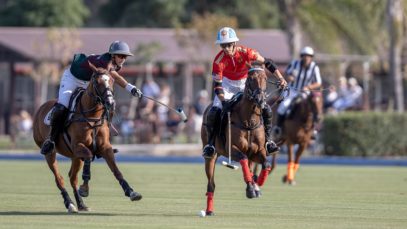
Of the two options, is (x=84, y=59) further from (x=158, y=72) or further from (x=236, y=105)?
(x=158, y=72)

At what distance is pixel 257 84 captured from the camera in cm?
1348

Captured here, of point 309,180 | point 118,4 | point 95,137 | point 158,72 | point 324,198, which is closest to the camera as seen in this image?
point 95,137

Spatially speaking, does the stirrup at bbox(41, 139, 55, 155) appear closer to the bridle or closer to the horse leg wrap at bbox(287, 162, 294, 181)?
the bridle

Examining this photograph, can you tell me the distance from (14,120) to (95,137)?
22608mm

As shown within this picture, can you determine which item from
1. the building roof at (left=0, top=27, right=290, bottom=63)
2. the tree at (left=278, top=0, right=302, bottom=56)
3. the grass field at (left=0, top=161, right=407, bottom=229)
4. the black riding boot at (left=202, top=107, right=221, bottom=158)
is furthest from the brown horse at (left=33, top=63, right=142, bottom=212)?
the building roof at (left=0, top=27, right=290, bottom=63)

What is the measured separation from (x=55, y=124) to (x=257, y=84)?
8.55 ft

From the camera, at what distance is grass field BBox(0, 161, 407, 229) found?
12.2 meters

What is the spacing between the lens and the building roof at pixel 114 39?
39.3m

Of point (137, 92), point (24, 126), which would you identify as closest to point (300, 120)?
point (137, 92)

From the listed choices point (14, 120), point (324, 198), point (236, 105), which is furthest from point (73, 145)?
point (14, 120)

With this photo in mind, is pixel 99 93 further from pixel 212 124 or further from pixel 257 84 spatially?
pixel 257 84

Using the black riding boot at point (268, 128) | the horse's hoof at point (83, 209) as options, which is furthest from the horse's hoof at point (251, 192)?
the horse's hoof at point (83, 209)

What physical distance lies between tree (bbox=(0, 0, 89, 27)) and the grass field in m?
25.4

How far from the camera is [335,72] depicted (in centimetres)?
3897
